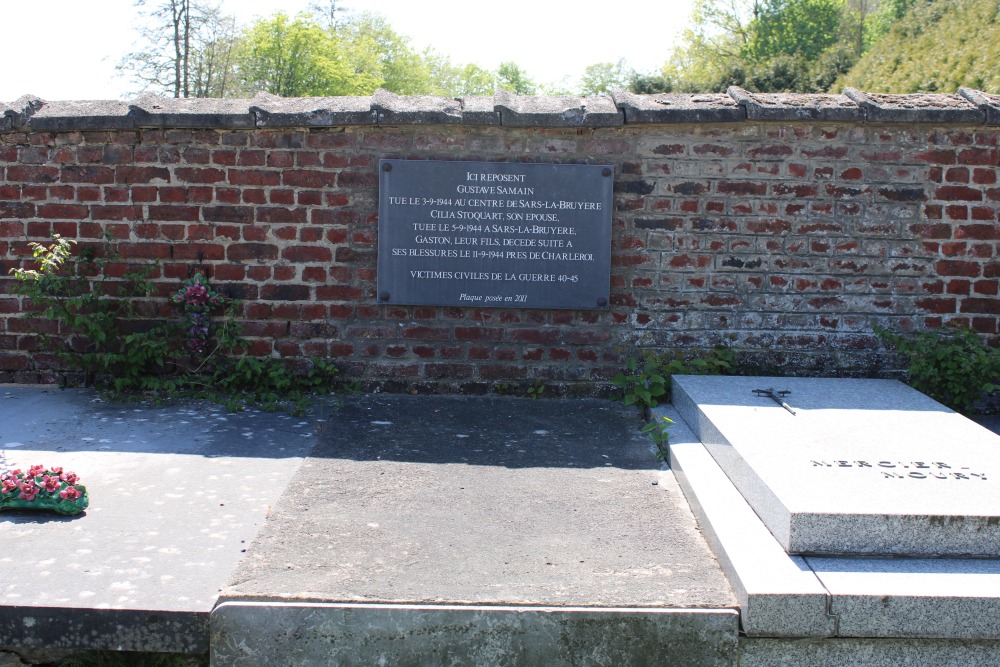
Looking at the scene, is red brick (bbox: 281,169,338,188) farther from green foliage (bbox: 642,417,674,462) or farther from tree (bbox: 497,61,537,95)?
tree (bbox: 497,61,537,95)

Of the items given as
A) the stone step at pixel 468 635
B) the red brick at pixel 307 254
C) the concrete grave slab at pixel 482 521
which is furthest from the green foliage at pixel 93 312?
the stone step at pixel 468 635

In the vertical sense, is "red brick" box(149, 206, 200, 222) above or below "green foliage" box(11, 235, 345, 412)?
above

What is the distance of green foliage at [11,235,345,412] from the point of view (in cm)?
472

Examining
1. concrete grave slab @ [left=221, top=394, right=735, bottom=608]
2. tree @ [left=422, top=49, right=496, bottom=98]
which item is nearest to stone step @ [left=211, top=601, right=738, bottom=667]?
concrete grave slab @ [left=221, top=394, right=735, bottom=608]

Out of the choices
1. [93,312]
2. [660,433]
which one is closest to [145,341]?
[93,312]

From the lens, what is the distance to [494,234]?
4.84 metres

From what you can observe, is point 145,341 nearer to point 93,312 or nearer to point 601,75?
point 93,312

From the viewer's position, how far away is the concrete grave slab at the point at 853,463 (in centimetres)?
266

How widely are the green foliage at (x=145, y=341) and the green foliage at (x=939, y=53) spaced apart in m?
8.05

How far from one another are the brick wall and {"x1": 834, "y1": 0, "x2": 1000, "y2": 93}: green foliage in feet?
17.2

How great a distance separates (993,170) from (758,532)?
310 centimetres

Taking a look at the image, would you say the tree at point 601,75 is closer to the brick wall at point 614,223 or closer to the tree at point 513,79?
the tree at point 513,79

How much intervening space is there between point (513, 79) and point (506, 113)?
51.0 meters

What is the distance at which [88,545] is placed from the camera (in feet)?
9.14
